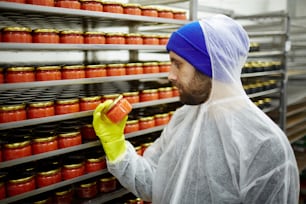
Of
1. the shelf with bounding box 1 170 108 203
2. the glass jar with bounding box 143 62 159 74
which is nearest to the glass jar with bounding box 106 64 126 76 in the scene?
the glass jar with bounding box 143 62 159 74

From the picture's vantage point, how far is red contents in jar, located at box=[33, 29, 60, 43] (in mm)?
1709

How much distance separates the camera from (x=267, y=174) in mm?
1341

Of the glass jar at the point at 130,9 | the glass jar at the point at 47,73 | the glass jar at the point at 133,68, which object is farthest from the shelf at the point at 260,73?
the glass jar at the point at 47,73

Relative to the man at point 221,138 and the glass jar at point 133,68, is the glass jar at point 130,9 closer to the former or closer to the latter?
the glass jar at point 133,68

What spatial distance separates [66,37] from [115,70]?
1.33ft

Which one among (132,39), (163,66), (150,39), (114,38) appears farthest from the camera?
(163,66)

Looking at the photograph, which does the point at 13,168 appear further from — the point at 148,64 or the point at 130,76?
the point at 148,64

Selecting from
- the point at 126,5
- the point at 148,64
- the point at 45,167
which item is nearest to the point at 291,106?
the point at 148,64

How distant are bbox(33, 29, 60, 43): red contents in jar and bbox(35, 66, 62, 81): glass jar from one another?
15 cm

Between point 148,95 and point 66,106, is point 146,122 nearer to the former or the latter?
point 148,95

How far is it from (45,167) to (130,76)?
81cm

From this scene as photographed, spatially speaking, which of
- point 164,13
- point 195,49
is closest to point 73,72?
point 195,49

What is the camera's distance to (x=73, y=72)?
6.19 feet

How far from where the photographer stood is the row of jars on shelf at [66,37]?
1608mm
